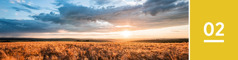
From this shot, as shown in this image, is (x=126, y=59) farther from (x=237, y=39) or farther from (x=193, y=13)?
(x=237, y=39)

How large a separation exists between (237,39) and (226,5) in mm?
1037

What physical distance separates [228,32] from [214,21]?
51cm

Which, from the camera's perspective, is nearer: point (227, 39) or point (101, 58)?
point (227, 39)

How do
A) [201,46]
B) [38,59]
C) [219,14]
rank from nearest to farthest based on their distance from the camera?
[219,14]
[201,46]
[38,59]

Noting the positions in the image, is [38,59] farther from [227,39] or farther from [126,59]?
[227,39]

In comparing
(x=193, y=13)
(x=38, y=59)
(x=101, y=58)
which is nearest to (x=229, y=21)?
(x=193, y=13)

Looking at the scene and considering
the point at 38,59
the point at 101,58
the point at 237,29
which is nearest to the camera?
the point at 237,29

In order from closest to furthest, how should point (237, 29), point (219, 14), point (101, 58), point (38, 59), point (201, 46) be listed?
point (237, 29) < point (219, 14) < point (201, 46) < point (38, 59) < point (101, 58)

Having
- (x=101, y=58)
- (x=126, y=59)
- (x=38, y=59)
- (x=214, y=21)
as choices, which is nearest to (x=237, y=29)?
(x=214, y=21)

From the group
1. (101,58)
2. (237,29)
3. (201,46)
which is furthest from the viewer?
(101,58)

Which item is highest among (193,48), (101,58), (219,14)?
(219,14)

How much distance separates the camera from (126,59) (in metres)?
5.96

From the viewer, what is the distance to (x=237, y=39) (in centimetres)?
416

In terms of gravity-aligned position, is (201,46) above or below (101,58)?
above
